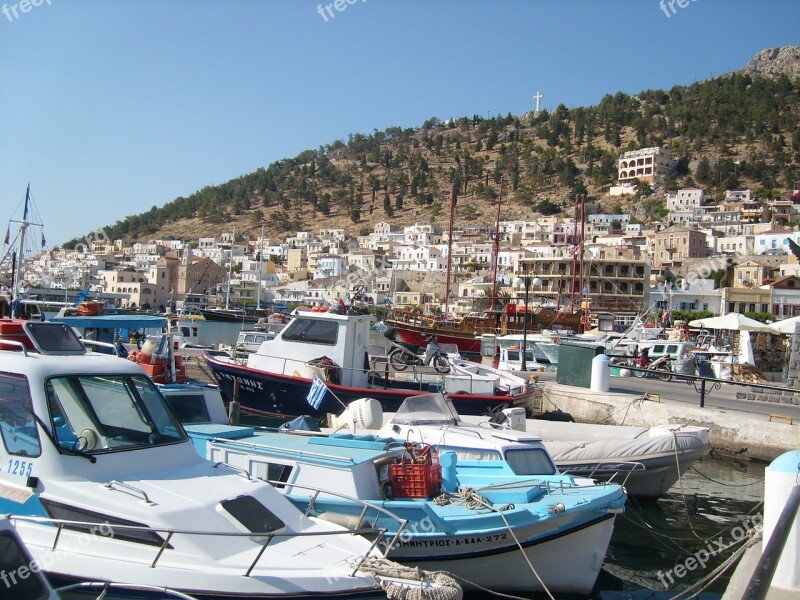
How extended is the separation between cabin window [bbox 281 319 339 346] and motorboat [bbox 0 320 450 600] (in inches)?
442

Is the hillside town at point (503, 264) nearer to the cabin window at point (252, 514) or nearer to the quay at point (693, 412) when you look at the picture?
the quay at point (693, 412)

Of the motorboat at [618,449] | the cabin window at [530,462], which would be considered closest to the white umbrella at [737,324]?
the motorboat at [618,449]

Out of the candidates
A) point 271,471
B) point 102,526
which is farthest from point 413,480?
point 102,526

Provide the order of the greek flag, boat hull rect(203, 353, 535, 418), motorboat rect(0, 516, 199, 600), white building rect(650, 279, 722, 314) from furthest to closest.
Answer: white building rect(650, 279, 722, 314), boat hull rect(203, 353, 535, 418), the greek flag, motorboat rect(0, 516, 199, 600)

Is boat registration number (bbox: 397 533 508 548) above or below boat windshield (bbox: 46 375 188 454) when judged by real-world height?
below

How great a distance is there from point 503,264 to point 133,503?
10357 cm

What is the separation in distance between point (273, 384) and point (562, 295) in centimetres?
5200

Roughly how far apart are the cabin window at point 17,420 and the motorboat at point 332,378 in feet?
36.2

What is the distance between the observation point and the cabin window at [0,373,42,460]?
231 inches

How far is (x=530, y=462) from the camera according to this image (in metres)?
10.4

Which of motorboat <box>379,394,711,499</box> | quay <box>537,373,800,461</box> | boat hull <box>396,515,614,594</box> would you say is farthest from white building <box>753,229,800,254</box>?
boat hull <box>396,515,614,594</box>

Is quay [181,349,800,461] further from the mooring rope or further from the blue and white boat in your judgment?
the mooring rope

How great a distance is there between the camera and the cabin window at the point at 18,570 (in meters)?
3.79

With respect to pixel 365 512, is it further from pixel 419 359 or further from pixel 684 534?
pixel 419 359
